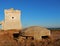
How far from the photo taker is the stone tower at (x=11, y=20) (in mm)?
33625

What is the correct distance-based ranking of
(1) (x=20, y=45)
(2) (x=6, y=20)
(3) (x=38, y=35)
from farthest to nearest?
(2) (x=6, y=20)
(3) (x=38, y=35)
(1) (x=20, y=45)

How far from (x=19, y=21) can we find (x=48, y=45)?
71.1 feet

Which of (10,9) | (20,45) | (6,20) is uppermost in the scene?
(10,9)

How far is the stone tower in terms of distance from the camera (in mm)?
33625

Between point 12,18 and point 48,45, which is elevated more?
point 12,18

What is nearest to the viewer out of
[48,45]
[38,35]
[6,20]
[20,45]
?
[48,45]

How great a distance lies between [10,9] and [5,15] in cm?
187

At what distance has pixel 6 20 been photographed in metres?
33.7

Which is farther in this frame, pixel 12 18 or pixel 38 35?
pixel 12 18

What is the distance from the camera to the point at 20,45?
14.4 metres

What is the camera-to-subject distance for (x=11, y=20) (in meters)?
33.8

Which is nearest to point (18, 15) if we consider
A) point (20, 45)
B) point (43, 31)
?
point (43, 31)

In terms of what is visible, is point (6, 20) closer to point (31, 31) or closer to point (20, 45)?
point (31, 31)

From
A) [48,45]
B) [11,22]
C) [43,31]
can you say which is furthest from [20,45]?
[11,22]
